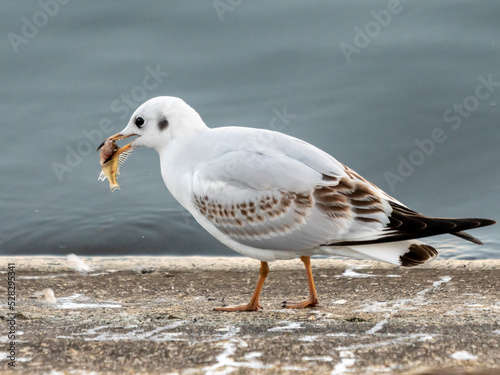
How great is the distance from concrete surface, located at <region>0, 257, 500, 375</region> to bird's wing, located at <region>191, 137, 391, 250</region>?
1.90 ft

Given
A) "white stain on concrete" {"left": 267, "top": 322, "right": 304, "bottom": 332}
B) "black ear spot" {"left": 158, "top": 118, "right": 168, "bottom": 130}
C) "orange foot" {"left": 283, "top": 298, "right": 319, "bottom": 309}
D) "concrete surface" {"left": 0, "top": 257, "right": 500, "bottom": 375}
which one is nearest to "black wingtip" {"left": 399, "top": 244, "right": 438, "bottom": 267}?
"concrete surface" {"left": 0, "top": 257, "right": 500, "bottom": 375}

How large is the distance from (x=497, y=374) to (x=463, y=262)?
392 centimetres

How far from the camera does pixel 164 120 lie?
6.16 meters

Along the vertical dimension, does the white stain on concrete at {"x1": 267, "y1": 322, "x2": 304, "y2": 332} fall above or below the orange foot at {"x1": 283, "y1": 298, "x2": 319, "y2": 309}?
above

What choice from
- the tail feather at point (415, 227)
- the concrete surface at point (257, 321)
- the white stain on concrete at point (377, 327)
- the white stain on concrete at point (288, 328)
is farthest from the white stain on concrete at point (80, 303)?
the white stain on concrete at point (377, 327)

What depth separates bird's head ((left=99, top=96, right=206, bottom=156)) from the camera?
20.1 ft

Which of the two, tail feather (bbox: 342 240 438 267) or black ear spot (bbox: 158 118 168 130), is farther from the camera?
black ear spot (bbox: 158 118 168 130)

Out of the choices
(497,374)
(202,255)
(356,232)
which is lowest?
(202,255)

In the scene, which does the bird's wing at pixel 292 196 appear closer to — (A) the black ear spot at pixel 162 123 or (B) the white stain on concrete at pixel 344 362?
(A) the black ear spot at pixel 162 123

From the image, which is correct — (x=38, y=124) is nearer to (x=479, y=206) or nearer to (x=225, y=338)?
(x=479, y=206)

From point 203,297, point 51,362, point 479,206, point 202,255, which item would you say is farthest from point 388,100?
point 51,362

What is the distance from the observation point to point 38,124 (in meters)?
11.9

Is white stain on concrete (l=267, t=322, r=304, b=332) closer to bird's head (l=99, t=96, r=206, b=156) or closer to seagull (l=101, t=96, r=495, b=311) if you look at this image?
seagull (l=101, t=96, r=495, b=311)

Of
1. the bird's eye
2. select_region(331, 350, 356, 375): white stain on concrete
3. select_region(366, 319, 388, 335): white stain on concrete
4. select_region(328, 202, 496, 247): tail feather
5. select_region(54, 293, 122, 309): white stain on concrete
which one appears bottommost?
select_region(54, 293, 122, 309): white stain on concrete
